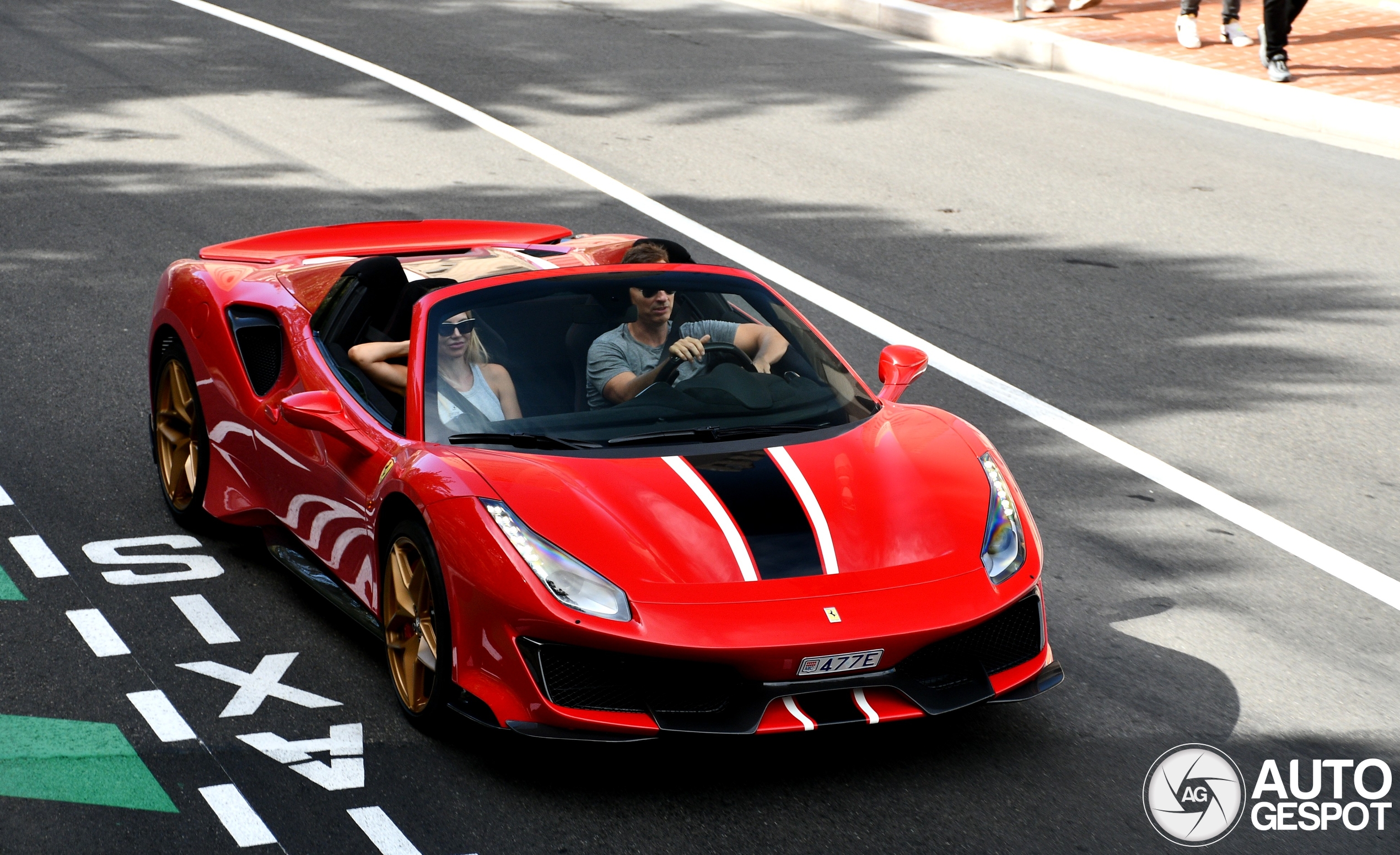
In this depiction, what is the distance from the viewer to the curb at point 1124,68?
13.8 metres

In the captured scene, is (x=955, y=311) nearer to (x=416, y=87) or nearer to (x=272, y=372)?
(x=272, y=372)

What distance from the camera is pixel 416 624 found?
482 cm

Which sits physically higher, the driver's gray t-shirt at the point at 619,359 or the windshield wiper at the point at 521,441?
the driver's gray t-shirt at the point at 619,359

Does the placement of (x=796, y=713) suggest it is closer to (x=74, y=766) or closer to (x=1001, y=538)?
(x=1001, y=538)

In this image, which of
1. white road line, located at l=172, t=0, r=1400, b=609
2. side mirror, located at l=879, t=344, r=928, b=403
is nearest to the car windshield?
side mirror, located at l=879, t=344, r=928, b=403

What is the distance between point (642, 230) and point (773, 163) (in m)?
2.16

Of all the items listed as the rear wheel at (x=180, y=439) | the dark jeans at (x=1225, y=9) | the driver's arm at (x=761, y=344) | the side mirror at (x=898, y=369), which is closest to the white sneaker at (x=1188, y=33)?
the dark jeans at (x=1225, y=9)

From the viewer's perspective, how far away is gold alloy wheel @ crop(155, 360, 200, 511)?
6.43m

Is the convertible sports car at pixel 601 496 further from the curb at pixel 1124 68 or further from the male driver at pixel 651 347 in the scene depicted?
the curb at pixel 1124 68

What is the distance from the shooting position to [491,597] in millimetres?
4391

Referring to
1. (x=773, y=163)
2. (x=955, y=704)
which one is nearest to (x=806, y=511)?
(x=955, y=704)

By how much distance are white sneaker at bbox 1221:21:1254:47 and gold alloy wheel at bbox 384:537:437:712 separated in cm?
1383

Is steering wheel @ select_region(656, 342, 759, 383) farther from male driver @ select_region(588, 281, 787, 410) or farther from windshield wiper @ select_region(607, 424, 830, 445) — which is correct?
windshield wiper @ select_region(607, 424, 830, 445)

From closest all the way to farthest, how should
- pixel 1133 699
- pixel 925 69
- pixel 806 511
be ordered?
pixel 806 511 < pixel 1133 699 < pixel 925 69
